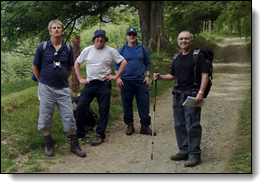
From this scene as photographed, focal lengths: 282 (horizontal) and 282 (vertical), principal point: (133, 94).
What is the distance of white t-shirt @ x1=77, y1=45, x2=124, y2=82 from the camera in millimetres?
5188

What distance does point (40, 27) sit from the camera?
15586 millimetres

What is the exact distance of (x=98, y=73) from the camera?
17.2ft

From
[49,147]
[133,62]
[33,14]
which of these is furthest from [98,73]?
[33,14]

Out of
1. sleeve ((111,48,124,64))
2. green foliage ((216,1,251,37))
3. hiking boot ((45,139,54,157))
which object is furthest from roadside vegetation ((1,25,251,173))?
green foliage ((216,1,251,37))

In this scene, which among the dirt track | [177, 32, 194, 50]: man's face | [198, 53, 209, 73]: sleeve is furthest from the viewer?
the dirt track

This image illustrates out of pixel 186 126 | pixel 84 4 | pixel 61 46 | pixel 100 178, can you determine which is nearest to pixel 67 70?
pixel 61 46

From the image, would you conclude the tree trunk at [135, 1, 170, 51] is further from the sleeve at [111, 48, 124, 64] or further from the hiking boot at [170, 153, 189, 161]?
the hiking boot at [170, 153, 189, 161]

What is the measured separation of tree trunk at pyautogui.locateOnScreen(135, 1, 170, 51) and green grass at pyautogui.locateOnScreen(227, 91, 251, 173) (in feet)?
28.4

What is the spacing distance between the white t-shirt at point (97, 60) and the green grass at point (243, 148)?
106 inches

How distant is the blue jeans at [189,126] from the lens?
4332mm

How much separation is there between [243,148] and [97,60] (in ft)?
10.1

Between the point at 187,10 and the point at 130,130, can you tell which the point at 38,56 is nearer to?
the point at 130,130

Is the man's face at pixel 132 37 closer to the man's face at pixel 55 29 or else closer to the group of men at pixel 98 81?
the group of men at pixel 98 81

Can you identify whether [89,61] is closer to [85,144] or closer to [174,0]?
[85,144]
